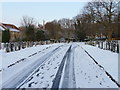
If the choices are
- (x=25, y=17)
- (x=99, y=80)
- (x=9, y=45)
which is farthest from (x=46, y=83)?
(x=25, y=17)

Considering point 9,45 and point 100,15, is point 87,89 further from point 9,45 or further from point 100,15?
point 100,15

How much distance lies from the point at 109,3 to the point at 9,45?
31087 millimetres

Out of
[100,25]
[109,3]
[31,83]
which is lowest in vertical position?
[31,83]

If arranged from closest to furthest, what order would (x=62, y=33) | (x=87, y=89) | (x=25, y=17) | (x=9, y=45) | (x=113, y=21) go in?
1. (x=87, y=89)
2. (x=9, y=45)
3. (x=113, y=21)
4. (x=25, y=17)
5. (x=62, y=33)

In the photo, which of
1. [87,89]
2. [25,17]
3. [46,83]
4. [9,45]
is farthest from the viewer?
[25,17]

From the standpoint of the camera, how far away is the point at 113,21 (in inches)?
1844

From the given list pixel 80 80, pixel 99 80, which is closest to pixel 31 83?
pixel 80 80

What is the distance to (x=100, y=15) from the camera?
47.7 m

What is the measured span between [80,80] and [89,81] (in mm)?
345

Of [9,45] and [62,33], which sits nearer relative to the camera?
[9,45]

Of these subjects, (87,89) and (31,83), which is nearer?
(87,89)

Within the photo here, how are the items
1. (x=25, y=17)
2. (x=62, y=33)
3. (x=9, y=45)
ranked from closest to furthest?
(x=9, y=45) → (x=25, y=17) → (x=62, y=33)

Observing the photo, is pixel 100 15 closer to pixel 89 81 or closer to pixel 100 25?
pixel 100 25

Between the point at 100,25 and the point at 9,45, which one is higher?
the point at 100,25
